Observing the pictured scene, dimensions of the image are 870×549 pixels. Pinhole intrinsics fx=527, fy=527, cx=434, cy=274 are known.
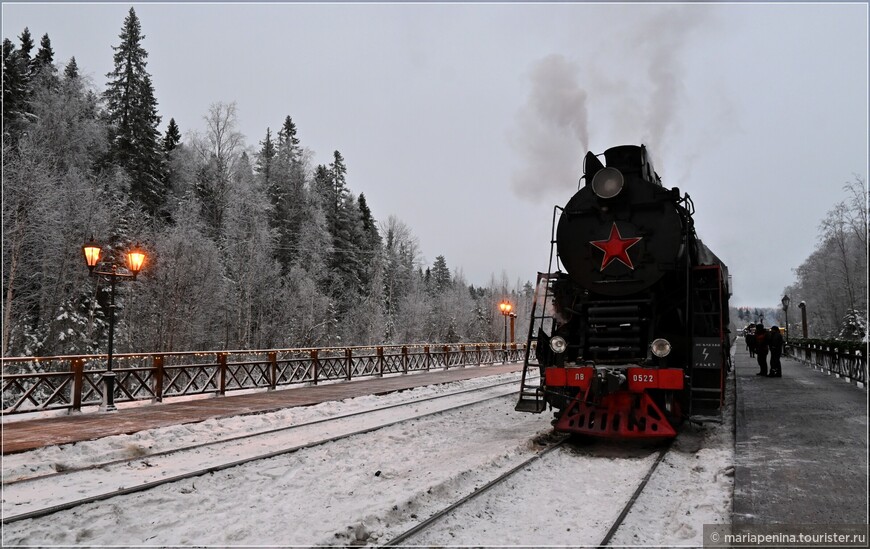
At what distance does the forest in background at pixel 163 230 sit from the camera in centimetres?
1989

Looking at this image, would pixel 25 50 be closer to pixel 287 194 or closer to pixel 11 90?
pixel 11 90

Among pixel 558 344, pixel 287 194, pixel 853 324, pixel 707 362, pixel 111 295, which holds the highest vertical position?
pixel 287 194

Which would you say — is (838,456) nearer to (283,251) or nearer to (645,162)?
(645,162)

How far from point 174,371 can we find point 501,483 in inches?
654

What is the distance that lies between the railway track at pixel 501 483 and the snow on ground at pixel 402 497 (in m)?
0.07

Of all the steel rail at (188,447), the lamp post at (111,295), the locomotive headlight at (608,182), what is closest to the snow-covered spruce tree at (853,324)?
the steel rail at (188,447)

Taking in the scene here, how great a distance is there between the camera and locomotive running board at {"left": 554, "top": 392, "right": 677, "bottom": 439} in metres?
6.59

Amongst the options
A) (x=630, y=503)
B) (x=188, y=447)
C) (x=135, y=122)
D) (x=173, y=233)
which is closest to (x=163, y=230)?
(x=173, y=233)

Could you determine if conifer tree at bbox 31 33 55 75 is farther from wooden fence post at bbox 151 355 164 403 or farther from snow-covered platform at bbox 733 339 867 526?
snow-covered platform at bbox 733 339 867 526

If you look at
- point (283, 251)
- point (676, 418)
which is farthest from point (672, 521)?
point (283, 251)

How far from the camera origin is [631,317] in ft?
23.7

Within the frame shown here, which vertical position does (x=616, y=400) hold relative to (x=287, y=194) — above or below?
below

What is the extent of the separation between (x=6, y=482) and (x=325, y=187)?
3850 centimetres

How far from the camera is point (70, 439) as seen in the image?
7.54m
